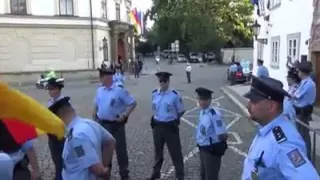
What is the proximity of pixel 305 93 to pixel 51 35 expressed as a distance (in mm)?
30623

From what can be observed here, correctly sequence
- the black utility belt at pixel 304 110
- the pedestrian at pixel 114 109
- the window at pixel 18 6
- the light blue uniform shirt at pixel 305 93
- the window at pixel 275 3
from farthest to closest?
the window at pixel 18 6 → the window at pixel 275 3 → the black utility belt at pixel 304 110 → the light blue uniform shirt at pixel 305 93 → the pedestrian at pixel 114 109

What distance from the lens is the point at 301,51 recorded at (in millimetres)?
15492

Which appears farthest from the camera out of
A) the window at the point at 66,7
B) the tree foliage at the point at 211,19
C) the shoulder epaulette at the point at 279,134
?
the tree foliage at the point at 211,19

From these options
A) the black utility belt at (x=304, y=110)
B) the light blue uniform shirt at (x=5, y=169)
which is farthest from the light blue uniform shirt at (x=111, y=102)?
the light blue uniform shirt at (x=5, y=169)

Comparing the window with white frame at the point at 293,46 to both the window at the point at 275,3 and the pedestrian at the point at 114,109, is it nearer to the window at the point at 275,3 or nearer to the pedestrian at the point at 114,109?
the window at the point at 275,3

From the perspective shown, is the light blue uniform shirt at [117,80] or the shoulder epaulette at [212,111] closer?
the shoulder epaulette at [212,111]

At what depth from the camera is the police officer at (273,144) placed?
2541mm

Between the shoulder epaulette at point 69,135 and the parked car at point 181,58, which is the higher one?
the shoulder epaulette at point 69,135

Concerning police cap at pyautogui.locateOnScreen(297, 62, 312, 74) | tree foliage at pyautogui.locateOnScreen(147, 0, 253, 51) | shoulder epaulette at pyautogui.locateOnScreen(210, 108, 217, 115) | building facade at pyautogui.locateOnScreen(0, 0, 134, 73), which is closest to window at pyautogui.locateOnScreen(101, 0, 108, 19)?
building facade at pyautogui.locateOnScreen(0, 0, 134, 73)

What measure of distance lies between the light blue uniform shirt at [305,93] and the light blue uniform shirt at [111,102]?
3.46 meters

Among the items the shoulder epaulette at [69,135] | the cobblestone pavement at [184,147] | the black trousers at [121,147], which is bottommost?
the cobblestone pavement at [184,147]

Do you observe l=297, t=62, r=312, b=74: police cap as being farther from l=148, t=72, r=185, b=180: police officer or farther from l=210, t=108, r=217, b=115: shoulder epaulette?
l=210, t=108, r=217, b=115: shoulder epaulette

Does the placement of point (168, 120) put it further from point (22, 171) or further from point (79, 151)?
point (79, 151)

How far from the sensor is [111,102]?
23.4ft
